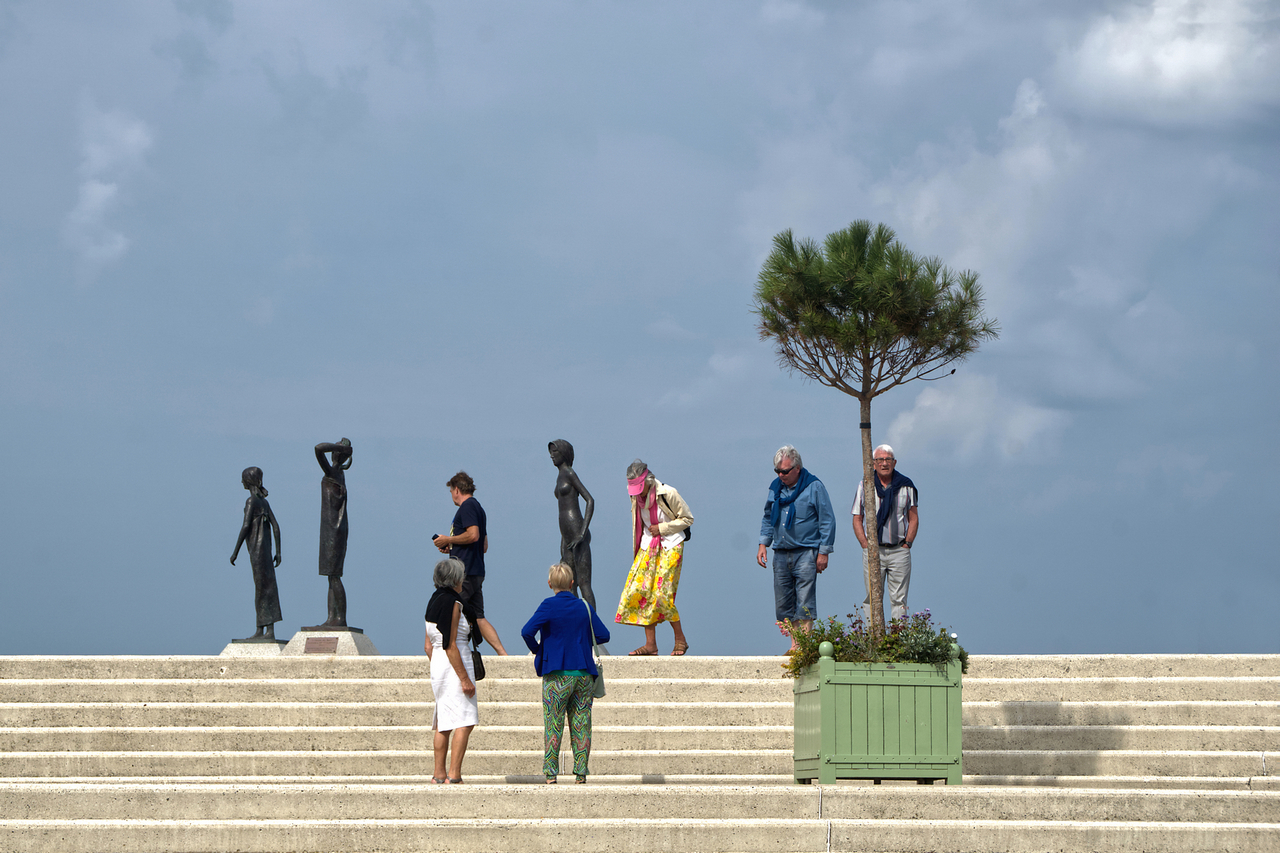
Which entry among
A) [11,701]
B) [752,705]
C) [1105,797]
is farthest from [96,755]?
[1105,797]

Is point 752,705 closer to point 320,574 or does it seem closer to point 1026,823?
point 1026,823

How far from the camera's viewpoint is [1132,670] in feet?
33.3

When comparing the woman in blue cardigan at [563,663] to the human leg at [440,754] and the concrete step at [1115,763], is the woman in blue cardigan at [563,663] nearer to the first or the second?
the human leg at [440,754]

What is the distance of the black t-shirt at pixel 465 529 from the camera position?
10.4 metres

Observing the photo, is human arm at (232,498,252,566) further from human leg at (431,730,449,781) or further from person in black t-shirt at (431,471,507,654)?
human leg at (431,730,449,781)

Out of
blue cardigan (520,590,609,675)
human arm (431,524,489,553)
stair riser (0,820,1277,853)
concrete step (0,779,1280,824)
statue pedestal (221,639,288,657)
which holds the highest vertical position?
human arm (431,524,489,553)

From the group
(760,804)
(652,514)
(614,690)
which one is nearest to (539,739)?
(614,690)

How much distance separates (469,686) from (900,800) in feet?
8.60

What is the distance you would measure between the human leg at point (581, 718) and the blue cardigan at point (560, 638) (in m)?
0.10

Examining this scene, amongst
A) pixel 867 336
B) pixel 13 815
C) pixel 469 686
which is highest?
pixel 867 336

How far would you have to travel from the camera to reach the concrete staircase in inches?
272

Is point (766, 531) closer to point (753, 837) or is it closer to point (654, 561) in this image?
point (654, 561)

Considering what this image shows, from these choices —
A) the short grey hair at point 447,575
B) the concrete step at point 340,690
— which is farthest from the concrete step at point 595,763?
the short grey hair at point 447,575

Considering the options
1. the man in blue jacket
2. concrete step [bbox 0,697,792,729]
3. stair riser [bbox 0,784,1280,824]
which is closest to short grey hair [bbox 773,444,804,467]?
the man in blue jacket
